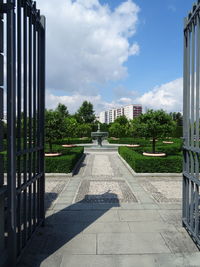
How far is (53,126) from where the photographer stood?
40.4ft

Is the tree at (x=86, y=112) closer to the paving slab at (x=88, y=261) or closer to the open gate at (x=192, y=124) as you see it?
the open gate at (x=192, y=124)

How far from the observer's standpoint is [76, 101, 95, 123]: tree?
56406mm

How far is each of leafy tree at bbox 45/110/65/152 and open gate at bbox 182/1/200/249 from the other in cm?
918

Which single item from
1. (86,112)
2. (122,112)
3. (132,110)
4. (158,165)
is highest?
(132,110)

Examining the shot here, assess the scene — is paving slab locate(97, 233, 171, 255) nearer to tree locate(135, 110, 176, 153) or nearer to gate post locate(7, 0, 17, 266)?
gate post locate(7, 0, 17, 266)

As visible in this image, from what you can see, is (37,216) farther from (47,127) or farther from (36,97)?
(47,127)

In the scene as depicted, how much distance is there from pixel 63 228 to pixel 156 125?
9223mm

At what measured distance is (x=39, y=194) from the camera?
167 inches

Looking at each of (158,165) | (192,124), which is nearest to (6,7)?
(192,124)

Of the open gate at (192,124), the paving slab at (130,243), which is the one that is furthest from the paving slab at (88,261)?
the open gate at (192,124)

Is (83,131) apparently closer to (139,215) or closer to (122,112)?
(139,215)

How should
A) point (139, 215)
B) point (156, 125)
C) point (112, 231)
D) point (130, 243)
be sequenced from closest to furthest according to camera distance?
point (130, 243), point (112, 231), point (139, 215), point (156, 125)

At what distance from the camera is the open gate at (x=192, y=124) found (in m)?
3.50

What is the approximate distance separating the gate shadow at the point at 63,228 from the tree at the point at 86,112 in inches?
1984
